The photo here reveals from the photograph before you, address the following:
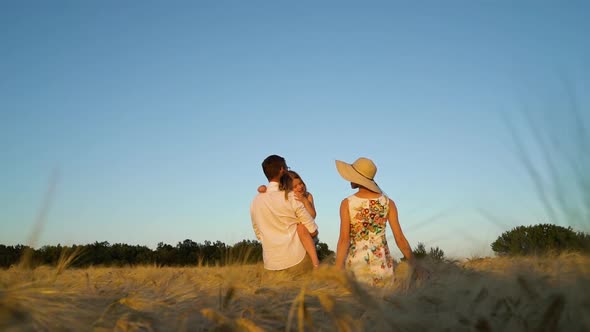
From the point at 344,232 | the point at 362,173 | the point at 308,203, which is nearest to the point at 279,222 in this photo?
the point at 308,203

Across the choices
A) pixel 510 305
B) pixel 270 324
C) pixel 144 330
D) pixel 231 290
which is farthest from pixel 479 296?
pixel 144 330

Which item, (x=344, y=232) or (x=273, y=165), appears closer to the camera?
(x=344, y=232)

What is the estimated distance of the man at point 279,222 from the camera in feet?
26.7

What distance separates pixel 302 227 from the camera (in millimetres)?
8289

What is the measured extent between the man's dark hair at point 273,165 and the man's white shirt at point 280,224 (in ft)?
0.48

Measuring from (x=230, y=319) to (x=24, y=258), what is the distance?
75 cm

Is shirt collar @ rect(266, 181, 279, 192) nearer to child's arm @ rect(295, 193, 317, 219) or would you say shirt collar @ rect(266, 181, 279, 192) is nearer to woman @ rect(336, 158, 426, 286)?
child's arm @ rect(295, 193, 317, 219)

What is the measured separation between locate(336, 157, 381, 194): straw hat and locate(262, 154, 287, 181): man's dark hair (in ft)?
4.26

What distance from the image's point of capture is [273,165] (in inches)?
328

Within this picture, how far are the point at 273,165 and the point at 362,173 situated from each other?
173 centimetres

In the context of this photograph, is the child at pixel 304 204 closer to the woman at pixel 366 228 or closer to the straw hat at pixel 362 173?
the straw hat at pixel 362 173

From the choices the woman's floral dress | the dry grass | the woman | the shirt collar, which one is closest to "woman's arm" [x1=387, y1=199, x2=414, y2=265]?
the woman

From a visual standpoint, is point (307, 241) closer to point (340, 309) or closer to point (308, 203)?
point (308, 203)

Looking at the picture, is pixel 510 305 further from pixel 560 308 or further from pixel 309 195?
pixel 309 195
